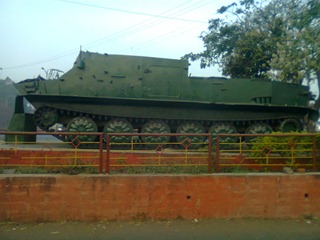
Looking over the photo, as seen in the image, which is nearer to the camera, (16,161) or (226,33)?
(16,161)

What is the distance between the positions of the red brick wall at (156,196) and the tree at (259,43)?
5.76m

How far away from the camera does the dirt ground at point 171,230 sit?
17.3 feet

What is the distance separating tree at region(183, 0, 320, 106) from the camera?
11703mm

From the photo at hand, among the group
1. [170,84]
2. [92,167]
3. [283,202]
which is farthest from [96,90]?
[283,202]

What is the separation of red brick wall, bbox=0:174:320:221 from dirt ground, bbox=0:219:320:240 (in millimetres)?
152

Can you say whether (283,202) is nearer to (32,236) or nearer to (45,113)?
(32,236)

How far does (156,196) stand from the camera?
6113 mm

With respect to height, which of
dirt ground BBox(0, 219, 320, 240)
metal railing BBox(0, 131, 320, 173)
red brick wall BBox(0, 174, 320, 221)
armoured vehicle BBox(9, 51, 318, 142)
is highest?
armoured vehicle BBox(9, 51, 318, 142)

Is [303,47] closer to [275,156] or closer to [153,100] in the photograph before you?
[275,156]

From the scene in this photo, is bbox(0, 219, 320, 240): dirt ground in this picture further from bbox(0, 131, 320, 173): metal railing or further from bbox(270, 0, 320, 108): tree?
bbox(270, 0, 320, 108): tree

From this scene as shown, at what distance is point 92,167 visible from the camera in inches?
265

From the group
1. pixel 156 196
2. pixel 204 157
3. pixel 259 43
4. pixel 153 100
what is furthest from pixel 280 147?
pixel 259 43

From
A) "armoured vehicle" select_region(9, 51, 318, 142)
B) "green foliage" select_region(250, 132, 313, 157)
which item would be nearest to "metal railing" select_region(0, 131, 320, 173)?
"green foliage" select_region(250, 132, 313, 157)

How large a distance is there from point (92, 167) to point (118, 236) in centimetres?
180
